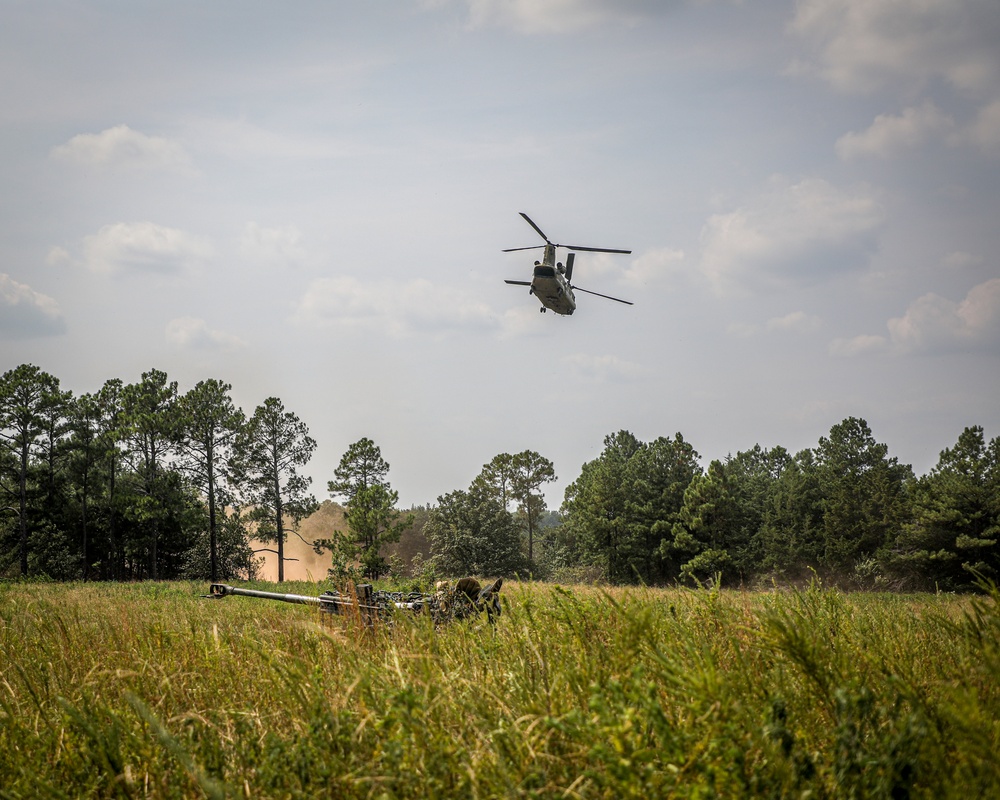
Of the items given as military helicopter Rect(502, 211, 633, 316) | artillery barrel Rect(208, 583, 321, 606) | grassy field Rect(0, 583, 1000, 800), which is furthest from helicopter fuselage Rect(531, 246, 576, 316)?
grassy field Rect(0, 583, 1000, 800)

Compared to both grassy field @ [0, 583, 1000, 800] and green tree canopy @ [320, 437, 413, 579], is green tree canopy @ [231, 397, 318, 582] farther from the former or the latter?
grassy field @ [0, 583, 1000, 800]

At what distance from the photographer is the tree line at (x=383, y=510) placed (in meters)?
45.2

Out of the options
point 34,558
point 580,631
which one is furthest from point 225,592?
point 34,558

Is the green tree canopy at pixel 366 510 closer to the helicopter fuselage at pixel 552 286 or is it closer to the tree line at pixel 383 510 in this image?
the tree line at pixel 383 510

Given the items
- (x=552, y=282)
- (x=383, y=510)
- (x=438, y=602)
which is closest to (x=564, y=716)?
(x=438, y=602)

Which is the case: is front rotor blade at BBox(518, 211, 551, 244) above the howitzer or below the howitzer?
above

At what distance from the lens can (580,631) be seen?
11.9 feet

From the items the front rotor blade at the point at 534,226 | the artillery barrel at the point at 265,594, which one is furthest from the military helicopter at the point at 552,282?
the artillery barrel at the point at 265,594

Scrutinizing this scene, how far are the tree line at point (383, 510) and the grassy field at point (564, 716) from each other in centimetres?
3972

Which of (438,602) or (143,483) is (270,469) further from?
(438,602)

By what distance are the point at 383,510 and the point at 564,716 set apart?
156 ft

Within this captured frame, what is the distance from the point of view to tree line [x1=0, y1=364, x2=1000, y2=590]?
45.2 metres

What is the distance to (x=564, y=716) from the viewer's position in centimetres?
223

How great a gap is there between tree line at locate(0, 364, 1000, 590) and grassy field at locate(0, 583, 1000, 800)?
1564 inches
